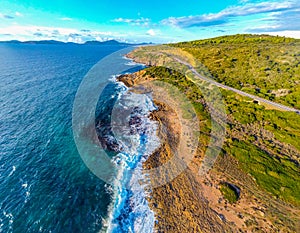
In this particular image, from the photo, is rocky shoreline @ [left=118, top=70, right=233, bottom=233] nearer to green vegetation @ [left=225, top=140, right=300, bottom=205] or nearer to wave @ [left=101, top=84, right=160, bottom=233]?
wave @ [left=101, top=84, right=160, bottom=233]

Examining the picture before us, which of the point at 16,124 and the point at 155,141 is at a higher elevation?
the point at 16,124

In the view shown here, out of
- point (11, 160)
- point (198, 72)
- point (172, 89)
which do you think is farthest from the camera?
point (198, 72)

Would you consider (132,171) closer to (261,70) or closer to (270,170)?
(270,170)

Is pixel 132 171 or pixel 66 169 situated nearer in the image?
pixel 66 169

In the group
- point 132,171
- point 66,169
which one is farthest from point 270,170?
point 66,169

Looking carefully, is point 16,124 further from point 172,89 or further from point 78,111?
point 172,89

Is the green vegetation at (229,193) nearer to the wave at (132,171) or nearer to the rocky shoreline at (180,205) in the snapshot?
the rocky shoreline at (180,205)

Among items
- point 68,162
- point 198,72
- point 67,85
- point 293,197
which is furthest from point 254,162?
point 67,85

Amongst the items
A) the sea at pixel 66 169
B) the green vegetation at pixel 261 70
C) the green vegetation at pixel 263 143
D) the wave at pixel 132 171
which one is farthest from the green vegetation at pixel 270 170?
the green vegetation at pixel 261 70
